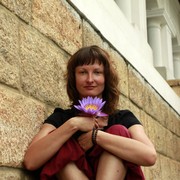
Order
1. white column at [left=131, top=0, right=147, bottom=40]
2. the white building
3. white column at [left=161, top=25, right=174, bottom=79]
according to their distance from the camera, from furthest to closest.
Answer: white column at [left=161, top=25, right=174, bottom=79], white column at [left=131, top=0, right=147, bottom=40], the white building

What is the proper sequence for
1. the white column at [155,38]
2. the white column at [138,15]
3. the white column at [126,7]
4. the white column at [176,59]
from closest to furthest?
the white column at [126,7] < the white column at [138,15] < the white column at [155,38] < the white column at [176,59]

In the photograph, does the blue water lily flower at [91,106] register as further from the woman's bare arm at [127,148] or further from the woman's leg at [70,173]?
the woman's leg at [70,173]

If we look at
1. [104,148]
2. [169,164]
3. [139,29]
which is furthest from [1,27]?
[169,164]

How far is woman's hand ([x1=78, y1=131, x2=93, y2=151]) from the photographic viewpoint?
1909 millimetres

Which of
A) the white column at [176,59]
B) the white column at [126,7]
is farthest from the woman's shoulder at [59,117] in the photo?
the white column at [176,59]

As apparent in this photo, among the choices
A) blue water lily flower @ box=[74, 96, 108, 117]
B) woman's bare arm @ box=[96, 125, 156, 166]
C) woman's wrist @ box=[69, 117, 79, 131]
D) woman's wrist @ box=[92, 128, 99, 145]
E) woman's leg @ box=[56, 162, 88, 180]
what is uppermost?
blue water lily flower @ box=[74, 96, 108, 117]

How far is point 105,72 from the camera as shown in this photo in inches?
83.4

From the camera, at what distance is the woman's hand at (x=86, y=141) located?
1909 millimetres

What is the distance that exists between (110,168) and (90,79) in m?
0.42

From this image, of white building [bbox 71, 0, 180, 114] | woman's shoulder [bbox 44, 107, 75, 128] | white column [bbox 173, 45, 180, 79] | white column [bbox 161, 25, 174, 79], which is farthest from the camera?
white column [bbox 173, 45, 180, 79]

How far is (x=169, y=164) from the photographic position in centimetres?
521

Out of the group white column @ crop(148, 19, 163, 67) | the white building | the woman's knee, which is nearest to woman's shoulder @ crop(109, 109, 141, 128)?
the woman's knee

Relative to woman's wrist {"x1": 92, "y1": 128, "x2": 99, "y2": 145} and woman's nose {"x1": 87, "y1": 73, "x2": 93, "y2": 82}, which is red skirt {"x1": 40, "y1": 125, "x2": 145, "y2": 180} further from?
woman's nose {"x1": 87, "y1": 73, "x2": 93, "y2": 82}

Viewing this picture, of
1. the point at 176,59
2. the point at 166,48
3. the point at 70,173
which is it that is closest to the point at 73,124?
the point at 70,173
